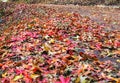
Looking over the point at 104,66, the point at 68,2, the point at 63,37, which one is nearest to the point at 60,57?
the point at 104,66

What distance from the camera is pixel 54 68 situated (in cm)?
566

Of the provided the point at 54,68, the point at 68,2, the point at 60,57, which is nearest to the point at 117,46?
the point at 60,57

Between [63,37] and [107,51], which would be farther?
[63,37]

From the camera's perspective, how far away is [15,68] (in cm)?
568

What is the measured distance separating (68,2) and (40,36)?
16672 millimetres

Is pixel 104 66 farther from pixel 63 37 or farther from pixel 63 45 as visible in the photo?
pixel 63 37

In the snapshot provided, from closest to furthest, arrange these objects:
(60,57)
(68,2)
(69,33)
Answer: (60,57) → (69,33) → (68,2)

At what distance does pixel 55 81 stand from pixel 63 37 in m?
3.23

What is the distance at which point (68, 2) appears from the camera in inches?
960

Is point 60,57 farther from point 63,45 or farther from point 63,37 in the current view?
point 63,37

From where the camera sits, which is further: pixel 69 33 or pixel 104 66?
pixel 69 33

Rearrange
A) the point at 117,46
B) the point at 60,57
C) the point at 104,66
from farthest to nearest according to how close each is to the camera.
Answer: the point at 117,46 < the point at 60,57 < the point at 104,66

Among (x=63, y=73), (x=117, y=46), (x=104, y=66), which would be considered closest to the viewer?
(x=63, y=73)

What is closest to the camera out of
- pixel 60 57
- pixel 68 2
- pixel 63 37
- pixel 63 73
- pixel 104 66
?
pixel 63 73
